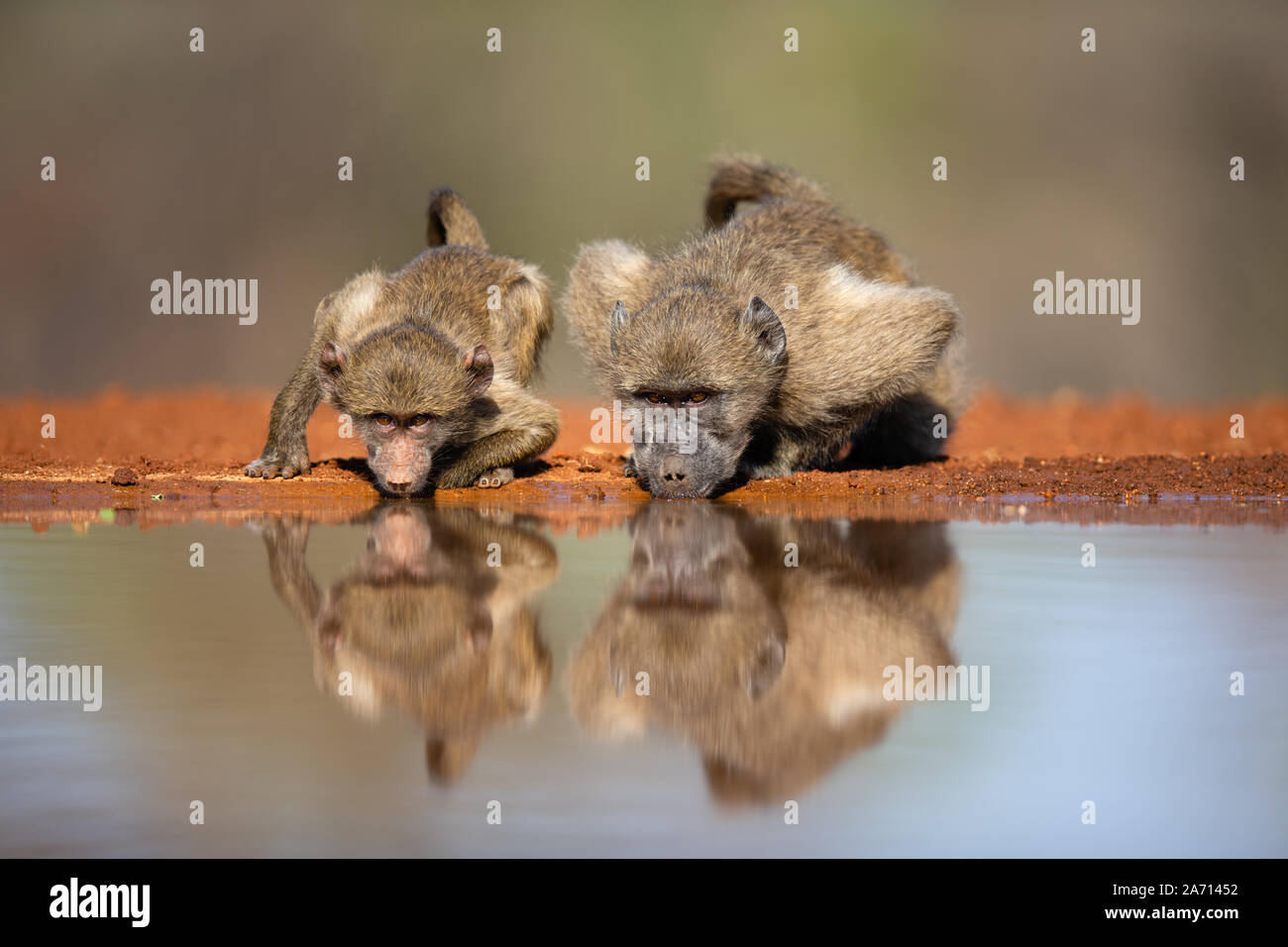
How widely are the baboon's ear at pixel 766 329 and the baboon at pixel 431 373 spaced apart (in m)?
1.59

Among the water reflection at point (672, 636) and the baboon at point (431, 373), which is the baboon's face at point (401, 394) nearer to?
the baboon at point (431, 373)

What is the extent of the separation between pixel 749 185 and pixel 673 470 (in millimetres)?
3879

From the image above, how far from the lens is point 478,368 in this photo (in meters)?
8.55

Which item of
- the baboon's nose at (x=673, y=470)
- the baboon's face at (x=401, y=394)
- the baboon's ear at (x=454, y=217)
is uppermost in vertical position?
the baboon's ear at (x=454, y=217)

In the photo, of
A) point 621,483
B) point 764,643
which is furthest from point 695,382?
point 764,643

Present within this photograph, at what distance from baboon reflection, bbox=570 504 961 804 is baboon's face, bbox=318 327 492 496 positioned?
203cm

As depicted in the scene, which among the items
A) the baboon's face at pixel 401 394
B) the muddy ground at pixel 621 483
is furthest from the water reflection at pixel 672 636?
the baboon's face at pixel 401 394

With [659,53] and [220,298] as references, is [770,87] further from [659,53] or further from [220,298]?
[220,298]

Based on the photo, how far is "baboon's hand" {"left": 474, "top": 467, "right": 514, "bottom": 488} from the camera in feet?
28.8

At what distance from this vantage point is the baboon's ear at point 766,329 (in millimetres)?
8086

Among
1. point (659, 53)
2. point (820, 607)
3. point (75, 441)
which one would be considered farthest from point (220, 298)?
point (820, 607)

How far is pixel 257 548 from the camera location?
6285 mm

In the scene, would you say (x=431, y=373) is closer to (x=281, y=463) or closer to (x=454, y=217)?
(x=281, y=463)
